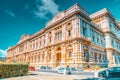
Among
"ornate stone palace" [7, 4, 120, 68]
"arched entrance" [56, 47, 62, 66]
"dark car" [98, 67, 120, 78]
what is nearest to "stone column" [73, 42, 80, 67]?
"ornate stone palace" [7, 4, 120, 68]

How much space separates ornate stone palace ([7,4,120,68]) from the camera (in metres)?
34.5

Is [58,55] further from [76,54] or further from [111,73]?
[111,73]

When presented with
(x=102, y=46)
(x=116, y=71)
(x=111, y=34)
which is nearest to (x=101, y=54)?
(x=102, y=46)

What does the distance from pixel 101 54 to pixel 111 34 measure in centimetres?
1066

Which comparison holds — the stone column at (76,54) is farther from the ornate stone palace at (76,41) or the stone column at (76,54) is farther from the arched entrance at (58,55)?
the arched entrance at (58,55)

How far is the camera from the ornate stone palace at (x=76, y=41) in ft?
113

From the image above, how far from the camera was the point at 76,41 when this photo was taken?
111 feet

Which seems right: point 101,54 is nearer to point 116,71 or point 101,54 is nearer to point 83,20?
point 83,20

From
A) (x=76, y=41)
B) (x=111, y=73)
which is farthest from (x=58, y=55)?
(x=111, y=73)

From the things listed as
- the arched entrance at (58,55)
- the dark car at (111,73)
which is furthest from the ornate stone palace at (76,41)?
the dark car at (111,73)

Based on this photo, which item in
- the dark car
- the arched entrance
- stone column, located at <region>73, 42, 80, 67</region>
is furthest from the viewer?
the arched entrance

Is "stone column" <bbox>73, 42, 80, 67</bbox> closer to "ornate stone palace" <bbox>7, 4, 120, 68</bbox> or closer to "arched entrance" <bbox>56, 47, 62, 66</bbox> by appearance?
"ornate stone palace" <bbox>7, 4, 120, 68</bbox>

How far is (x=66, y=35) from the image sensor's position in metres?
38.1

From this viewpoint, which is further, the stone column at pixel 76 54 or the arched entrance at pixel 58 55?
the arched entrance at pixel 58 55
